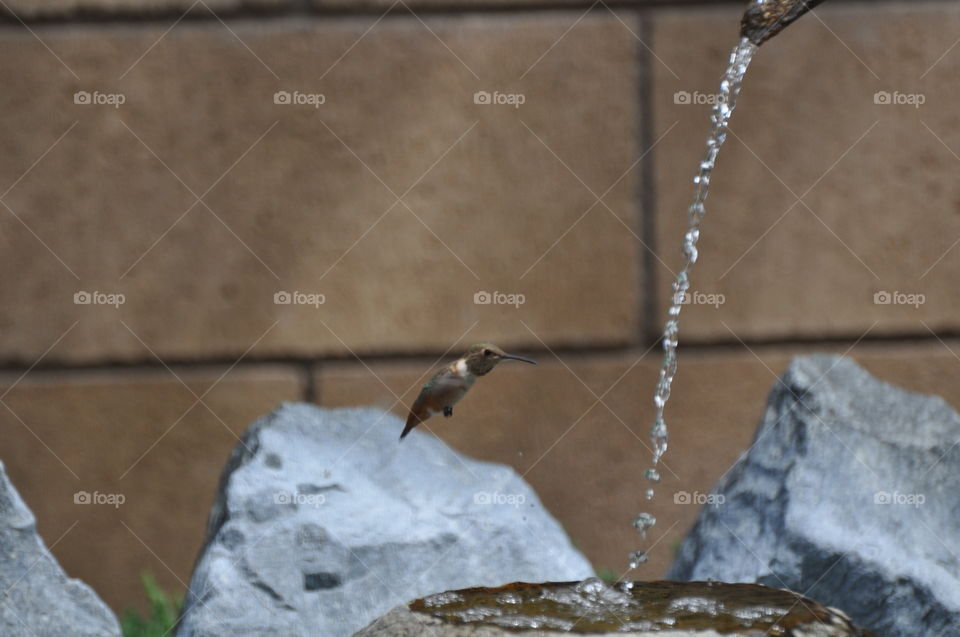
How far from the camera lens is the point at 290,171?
14.2 feet

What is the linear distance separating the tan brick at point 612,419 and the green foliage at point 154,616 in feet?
3.23

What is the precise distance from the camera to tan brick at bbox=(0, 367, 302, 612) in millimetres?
4352

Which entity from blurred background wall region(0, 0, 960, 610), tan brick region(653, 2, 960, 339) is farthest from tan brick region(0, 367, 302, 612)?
tan brick region(653, 2, 960, 339)

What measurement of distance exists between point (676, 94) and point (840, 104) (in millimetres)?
671

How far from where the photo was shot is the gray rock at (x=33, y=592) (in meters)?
3.13

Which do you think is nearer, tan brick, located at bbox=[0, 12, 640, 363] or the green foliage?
the green foliage

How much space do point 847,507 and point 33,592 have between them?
241 centimetres

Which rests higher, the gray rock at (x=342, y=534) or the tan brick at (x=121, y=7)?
the tan brick at (x=121, y=7)

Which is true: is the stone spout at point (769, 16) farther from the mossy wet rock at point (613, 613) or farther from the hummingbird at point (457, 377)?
the mossy wet rock at point (613, 613)

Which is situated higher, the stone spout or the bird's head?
the stone spout

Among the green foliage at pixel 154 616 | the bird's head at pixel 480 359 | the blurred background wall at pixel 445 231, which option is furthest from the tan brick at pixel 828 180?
the green foliage at pixel 154 616

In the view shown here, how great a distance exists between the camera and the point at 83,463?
14.3 feet

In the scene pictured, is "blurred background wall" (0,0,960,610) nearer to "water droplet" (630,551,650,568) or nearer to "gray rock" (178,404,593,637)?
"water droplet" (630,551,650,568)

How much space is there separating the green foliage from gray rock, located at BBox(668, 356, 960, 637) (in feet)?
6.13
